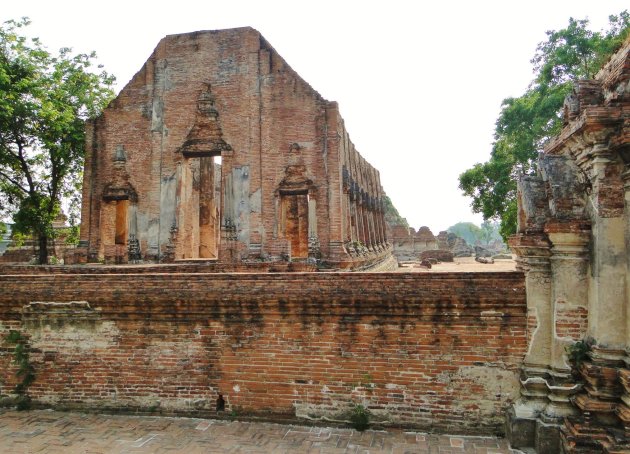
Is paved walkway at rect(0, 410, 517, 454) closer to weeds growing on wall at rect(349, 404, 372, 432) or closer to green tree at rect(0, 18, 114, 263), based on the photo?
weeds growing on wall at rect(349, 404, 372, 432)

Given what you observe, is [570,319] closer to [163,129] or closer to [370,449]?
[370,449]

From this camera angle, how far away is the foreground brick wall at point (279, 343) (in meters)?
5.59

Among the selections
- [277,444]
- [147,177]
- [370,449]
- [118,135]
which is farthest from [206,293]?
[118,135]

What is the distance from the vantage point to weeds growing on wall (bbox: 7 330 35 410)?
21.7 feet

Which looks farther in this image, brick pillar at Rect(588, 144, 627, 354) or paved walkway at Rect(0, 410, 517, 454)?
Result: paved walkway at Rect(0, 410, 517, 454)

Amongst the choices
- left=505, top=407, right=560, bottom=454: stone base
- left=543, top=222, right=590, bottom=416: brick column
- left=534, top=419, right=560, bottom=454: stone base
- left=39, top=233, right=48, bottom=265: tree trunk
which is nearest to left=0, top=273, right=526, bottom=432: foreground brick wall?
left=505, top=407, right=560, bottom=454: stone base

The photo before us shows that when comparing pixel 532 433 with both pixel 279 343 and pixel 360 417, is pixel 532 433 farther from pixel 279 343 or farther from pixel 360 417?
pixel 279 343

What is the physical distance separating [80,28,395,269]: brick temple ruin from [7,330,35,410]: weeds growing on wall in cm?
658

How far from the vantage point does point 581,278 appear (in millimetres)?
5180

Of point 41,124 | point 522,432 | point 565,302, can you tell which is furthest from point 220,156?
point 522,432

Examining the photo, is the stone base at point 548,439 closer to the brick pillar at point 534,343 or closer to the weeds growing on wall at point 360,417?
the brick pillar at point 534,343

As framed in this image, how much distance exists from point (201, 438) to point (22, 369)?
299 centimetres

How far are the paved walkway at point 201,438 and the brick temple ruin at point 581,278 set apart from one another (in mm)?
755

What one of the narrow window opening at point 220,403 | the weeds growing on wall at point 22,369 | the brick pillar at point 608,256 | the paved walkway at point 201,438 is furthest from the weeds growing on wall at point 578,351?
the weeds growing on wall at point 22,369
